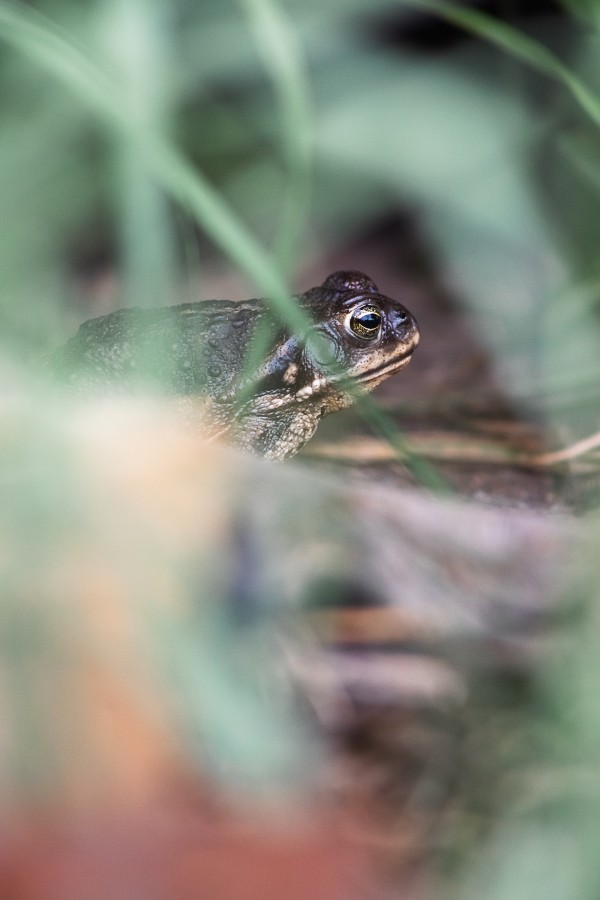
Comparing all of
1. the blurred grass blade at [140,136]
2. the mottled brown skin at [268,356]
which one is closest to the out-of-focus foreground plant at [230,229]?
the blurred grass blade at [140,136]

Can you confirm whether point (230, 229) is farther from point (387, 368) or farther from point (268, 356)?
point (387, 368)

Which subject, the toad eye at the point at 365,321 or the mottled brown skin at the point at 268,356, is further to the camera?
the toad eye at the point at 365,321

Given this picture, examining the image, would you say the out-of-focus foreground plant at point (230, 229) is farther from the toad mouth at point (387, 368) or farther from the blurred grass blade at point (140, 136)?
the toad mouth at point (387, 368)

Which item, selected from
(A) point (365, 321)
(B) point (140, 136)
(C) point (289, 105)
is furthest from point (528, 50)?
(B) point (140, 136)

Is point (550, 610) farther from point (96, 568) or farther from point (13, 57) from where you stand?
point (13, 57)

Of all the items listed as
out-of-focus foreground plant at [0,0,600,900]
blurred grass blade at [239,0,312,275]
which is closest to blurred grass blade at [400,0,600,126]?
out-of-focus foreground plant at [0,0,600,900]

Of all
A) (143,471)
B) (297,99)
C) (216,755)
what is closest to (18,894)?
(216,755)

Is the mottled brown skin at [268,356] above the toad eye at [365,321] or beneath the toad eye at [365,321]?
beneath
